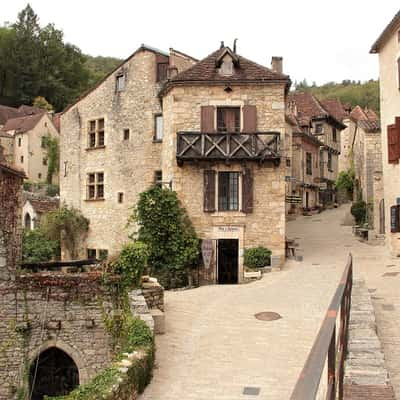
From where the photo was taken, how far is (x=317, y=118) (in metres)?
39.8

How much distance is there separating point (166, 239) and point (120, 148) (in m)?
6.09

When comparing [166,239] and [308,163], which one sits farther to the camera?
[308,163]

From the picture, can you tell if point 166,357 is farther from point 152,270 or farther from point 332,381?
point 152,270

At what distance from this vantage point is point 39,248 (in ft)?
79.3

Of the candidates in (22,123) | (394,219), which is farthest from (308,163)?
(22,123)

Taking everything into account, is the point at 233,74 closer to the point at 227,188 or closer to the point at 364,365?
the point at 227,188

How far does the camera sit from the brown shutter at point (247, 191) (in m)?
19.2

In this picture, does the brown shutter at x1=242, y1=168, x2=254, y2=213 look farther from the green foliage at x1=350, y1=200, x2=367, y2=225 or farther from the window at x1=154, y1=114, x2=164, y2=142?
the green foliage at x1=350, y1=200, x2=367, y2=225

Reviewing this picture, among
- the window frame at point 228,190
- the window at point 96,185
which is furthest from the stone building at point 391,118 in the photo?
the window at point 96,185

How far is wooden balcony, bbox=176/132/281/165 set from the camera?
1900 cm

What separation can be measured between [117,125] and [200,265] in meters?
8.16

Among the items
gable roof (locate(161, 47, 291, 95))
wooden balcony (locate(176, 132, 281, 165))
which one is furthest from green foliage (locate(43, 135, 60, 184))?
wooden balcony (locate(176, 132, 281, 165))

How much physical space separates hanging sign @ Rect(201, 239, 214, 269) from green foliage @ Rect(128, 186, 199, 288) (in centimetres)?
28

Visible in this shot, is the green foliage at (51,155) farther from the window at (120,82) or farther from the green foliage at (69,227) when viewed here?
the window at (120,82)
